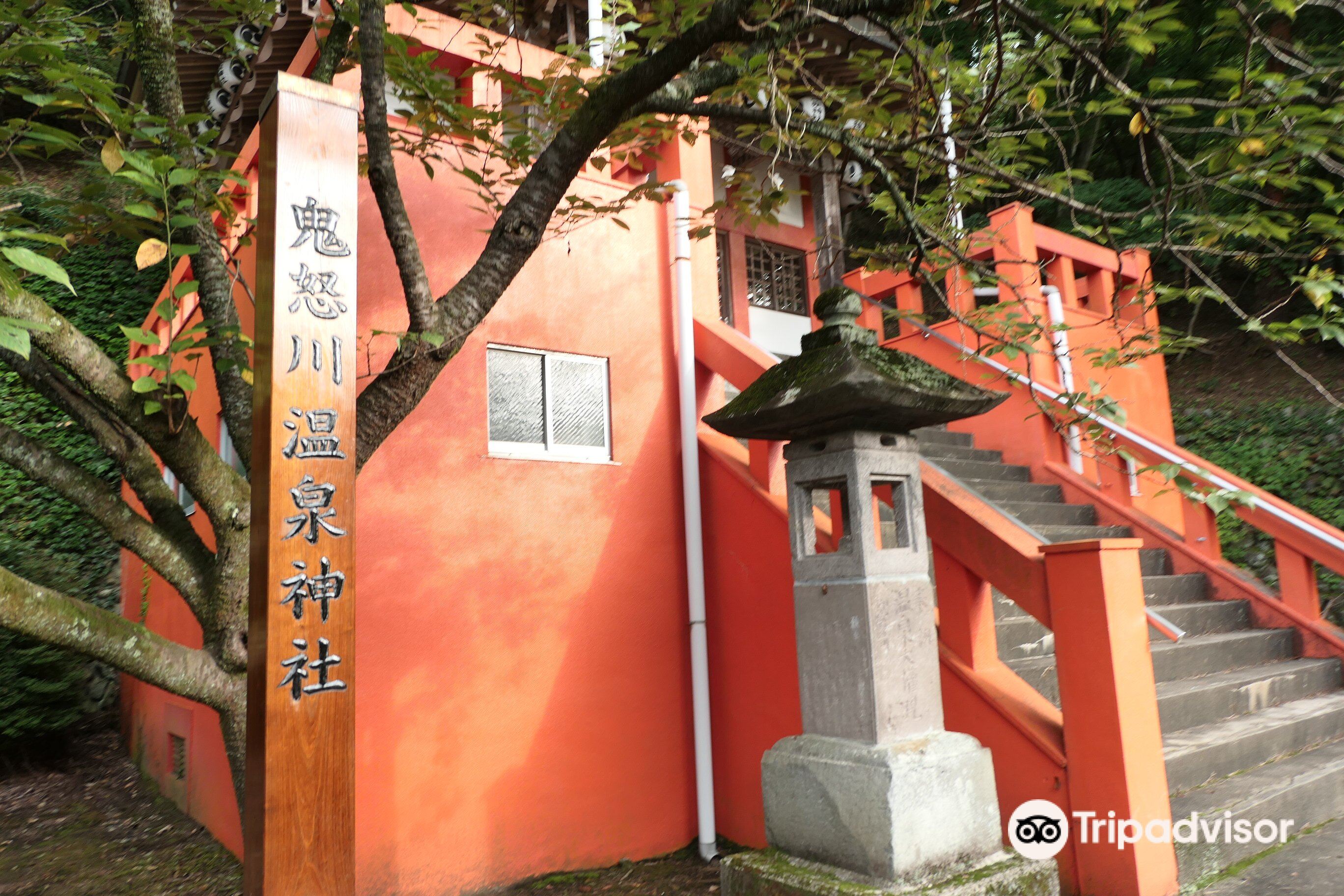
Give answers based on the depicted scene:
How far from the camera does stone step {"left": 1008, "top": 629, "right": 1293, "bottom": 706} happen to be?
516 cm

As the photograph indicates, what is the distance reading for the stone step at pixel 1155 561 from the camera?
6773mm

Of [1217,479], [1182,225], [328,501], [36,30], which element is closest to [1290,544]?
[1217,479]

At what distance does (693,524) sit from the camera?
20.4 feet

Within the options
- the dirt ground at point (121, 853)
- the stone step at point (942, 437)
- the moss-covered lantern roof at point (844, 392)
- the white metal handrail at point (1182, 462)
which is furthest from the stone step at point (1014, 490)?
the dirt ground at point (121, 853)

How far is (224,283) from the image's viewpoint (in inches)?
145

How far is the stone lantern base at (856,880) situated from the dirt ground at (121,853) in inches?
62.4

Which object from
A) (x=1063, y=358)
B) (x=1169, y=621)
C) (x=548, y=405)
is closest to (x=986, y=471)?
(x=1063, y=358)

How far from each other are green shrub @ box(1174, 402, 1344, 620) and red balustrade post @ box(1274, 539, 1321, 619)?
349cm

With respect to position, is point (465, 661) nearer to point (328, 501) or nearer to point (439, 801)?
point (439, 801)

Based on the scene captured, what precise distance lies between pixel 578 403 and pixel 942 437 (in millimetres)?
3620

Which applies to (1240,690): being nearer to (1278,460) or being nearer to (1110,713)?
(1110,713)

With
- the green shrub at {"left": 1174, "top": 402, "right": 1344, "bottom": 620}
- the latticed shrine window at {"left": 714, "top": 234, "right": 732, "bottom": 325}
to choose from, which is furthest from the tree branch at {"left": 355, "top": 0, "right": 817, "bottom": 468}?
the green shrub at {"left": 1174, "top": 402, "right": 1344, "bottom": 620}

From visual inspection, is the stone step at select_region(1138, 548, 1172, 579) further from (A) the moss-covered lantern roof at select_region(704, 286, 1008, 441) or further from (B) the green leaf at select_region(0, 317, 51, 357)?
(B) the green leaf at select_region(0, 317, 51, 357)

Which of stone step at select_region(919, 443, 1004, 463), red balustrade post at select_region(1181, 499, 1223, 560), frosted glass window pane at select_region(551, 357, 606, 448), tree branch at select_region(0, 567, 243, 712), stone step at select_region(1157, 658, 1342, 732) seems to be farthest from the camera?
stone step at select_region(919, 443, 1004, 463)
